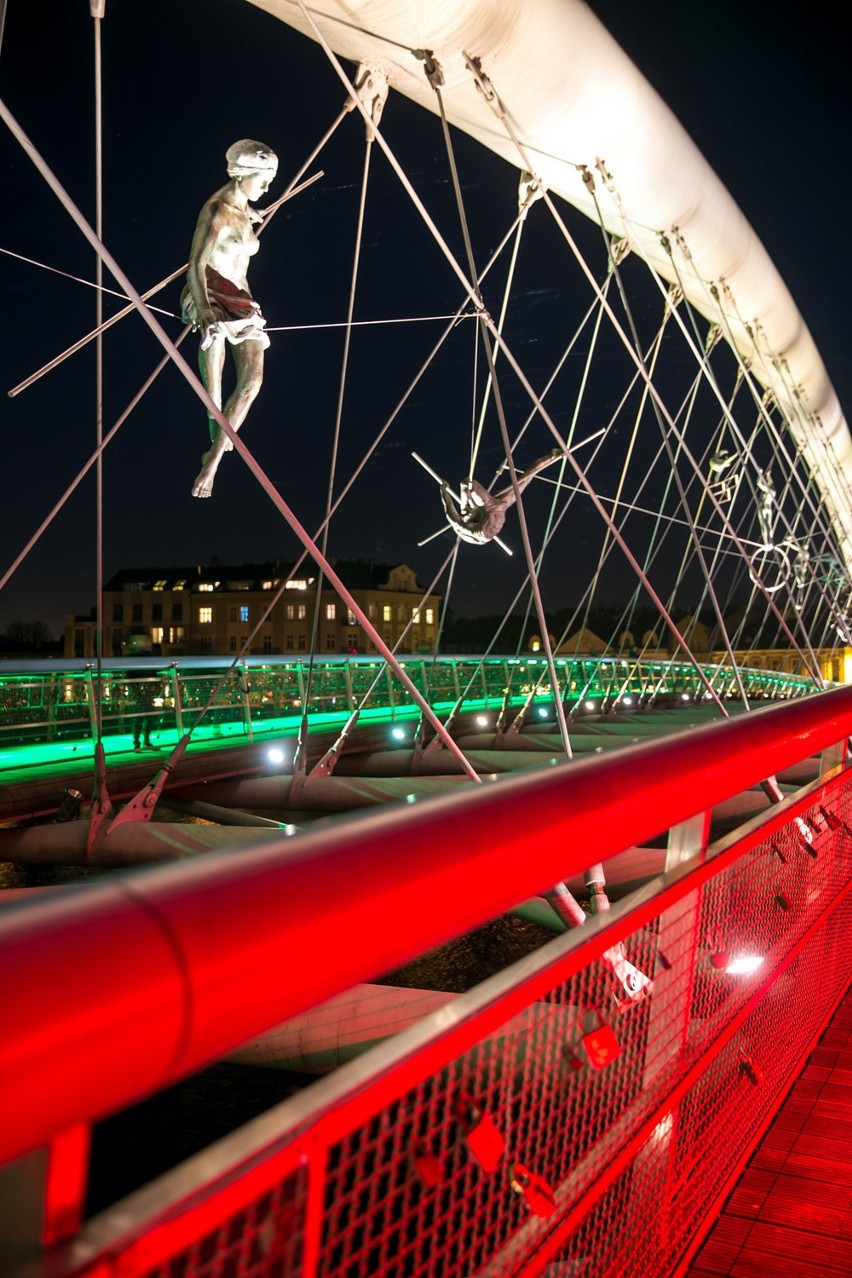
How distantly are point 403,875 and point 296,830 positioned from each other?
10 cm

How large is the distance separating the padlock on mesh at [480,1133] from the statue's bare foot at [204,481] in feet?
17.6

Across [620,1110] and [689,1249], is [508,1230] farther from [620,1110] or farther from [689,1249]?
[689,1249]

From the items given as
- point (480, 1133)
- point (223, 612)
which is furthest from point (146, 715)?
point (223, 612)

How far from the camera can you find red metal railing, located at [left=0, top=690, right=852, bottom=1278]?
0.70 m

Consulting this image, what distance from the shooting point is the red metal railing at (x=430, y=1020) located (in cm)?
70

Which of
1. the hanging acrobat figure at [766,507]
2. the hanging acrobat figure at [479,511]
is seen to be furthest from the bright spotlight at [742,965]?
the hanging acrobat figure at [766,507]

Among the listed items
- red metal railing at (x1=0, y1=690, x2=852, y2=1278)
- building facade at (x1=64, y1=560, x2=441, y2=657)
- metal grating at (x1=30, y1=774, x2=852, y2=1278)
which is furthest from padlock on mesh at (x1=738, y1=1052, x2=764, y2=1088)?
building facade at (x1=64, y1=560, x2=441, y2=657)

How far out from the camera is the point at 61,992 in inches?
26.1

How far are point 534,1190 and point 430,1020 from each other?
42cm

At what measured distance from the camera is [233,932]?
0.78 meters

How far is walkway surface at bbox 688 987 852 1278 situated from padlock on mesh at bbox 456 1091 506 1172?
1.19m

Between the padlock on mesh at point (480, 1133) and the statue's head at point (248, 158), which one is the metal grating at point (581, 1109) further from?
the statue's head at point (248, 158)

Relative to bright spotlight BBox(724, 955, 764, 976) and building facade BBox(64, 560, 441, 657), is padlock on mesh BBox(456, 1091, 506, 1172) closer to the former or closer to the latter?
bright spotlight BBox(724, 955, 764, 976)

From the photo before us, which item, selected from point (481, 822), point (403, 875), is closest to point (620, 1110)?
point (481, 822)
